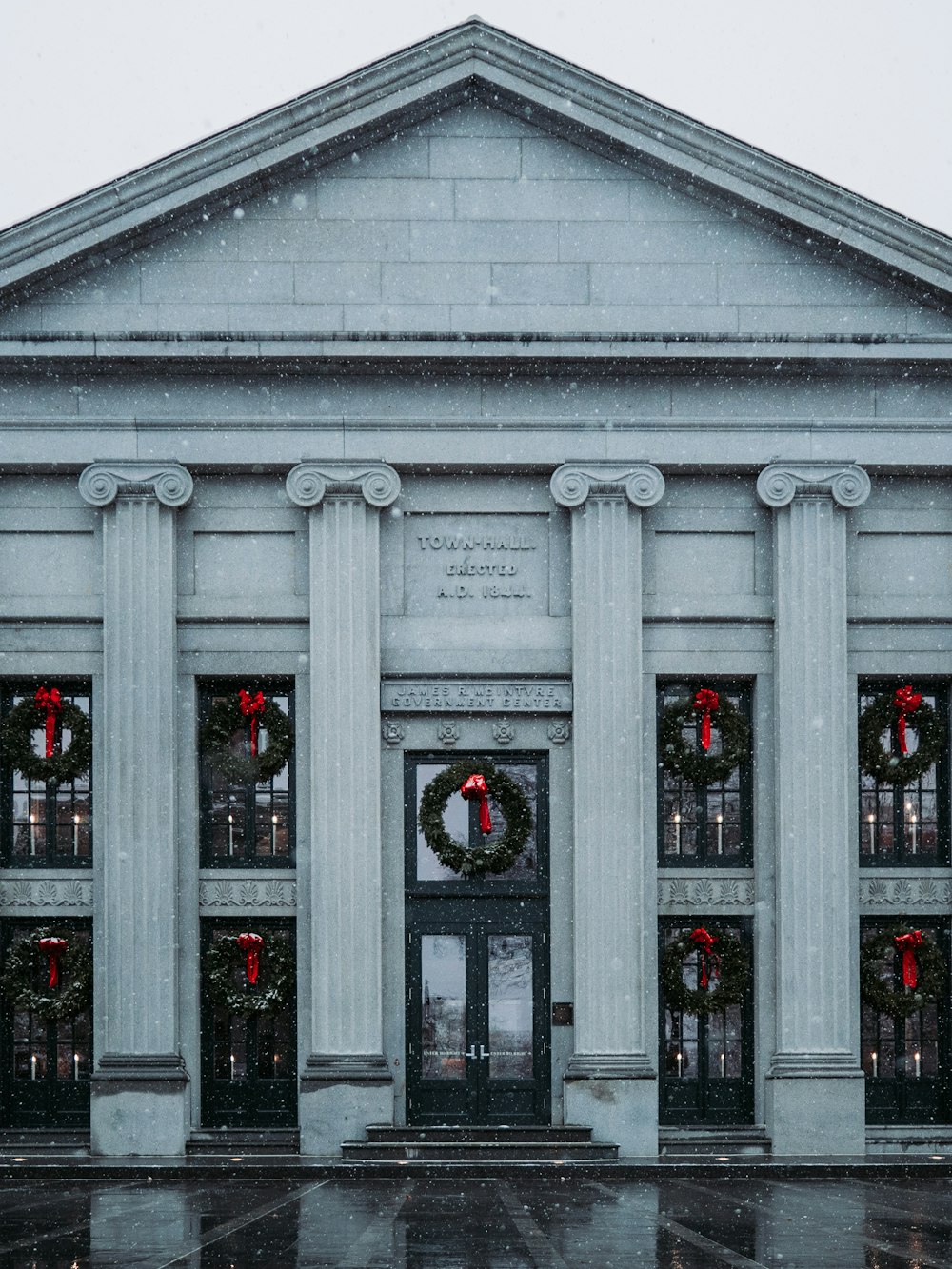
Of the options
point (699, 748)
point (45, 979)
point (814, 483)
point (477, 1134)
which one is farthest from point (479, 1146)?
point (814, 483)

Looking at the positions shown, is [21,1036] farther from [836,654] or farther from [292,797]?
[836,654]

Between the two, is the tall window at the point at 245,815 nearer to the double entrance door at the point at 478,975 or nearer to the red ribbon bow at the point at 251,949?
the red ribbon bow at the point at 251,949

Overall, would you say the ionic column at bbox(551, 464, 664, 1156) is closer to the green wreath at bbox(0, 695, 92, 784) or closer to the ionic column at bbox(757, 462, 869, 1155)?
the ionic column at bbox(757, 462, 869, 1155)

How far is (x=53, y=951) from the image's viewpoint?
24.9 m

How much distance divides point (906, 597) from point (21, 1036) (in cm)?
1432

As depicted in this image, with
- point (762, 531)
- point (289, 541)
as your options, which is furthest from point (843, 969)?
point (289, 541)

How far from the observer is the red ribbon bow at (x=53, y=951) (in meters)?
24.9

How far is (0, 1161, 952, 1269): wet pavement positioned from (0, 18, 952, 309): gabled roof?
Answer: 12.8m

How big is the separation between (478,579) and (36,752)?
6.89m

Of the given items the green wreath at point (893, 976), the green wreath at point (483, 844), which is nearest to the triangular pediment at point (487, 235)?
the green wreath at point (483, 844)

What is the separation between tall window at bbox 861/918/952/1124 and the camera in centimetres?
2539

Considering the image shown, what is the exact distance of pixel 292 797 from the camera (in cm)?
2569

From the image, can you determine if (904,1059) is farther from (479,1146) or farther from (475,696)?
(475,696)

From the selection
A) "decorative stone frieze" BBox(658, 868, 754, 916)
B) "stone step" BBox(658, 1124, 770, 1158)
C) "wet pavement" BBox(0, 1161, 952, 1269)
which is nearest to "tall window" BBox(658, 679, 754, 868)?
"decorative stone frieze" BBox(658, 868, 754, 916)
